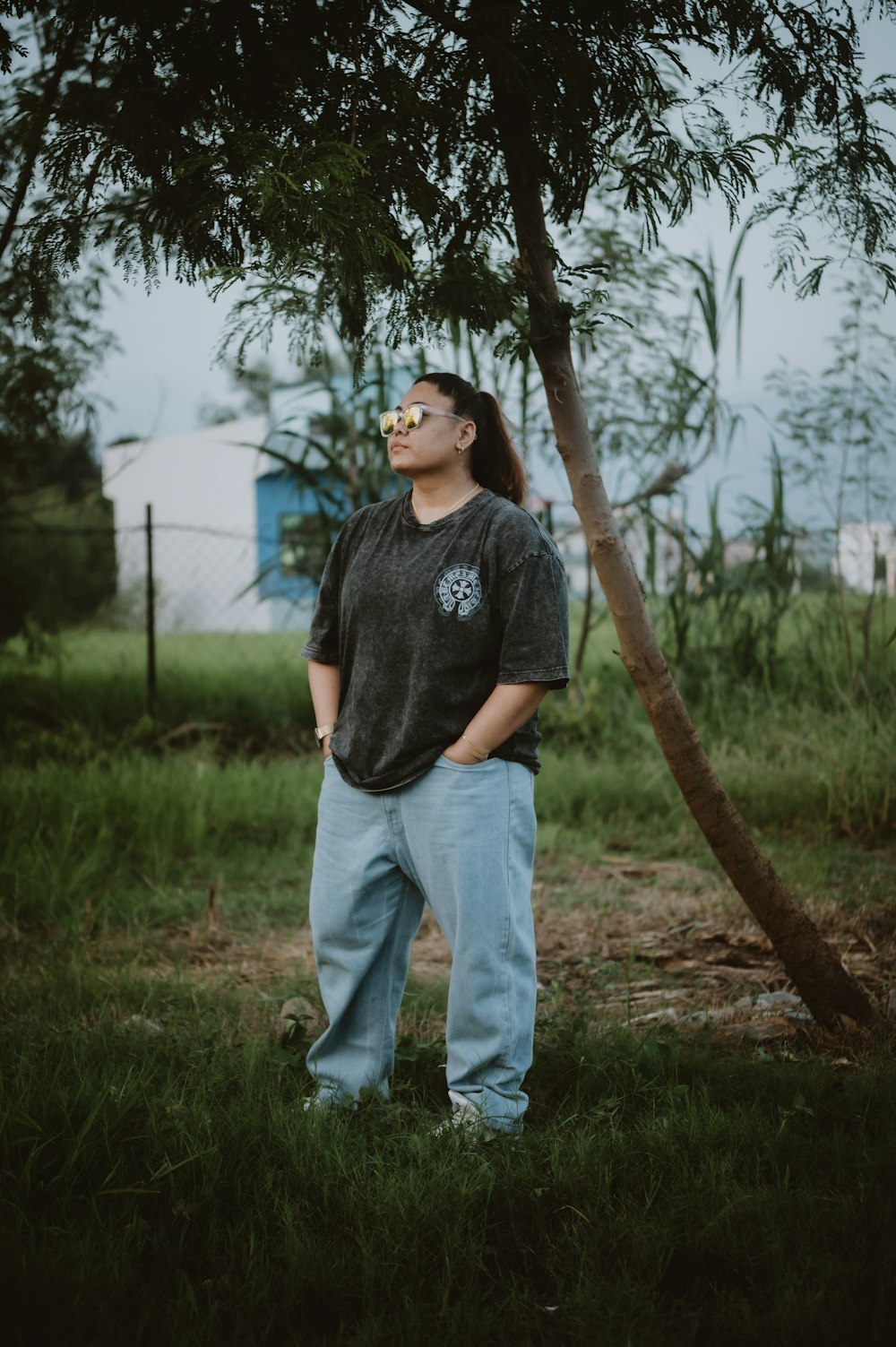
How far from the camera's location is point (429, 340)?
2.82 meters

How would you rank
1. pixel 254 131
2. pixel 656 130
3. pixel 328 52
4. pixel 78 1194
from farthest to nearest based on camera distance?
1. pixel 656 130
2. pixel 328 52
3. pixel 254 131
4. pixel 78 1194

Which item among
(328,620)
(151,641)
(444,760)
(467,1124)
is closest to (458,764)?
(444,760)

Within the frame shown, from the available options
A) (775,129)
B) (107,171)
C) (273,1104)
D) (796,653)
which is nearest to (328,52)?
(107,171)

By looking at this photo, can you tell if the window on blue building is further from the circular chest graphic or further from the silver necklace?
the circular chest graphic

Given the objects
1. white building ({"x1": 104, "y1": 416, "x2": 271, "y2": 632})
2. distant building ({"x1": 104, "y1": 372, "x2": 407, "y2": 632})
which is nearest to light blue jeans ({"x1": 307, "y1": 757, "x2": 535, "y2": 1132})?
distant building ({"x1": 104, "y1": 372, "x2": 407, "y2": 632})

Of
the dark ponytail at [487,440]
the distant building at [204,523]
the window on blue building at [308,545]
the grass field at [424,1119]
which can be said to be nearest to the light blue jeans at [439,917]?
the grass field at [424,1119]

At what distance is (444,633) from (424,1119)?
1167mm

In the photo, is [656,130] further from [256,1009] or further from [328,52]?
[256,1009]

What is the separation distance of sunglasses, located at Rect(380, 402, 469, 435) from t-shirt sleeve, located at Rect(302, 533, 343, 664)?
0.34m

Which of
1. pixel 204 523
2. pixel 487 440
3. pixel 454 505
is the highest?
pixel 204 523

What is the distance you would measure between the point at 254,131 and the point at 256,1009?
2.49m

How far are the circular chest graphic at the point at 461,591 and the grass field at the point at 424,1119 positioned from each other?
3.92 feet

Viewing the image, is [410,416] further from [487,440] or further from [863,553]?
[863,553]

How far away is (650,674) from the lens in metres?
2.99
